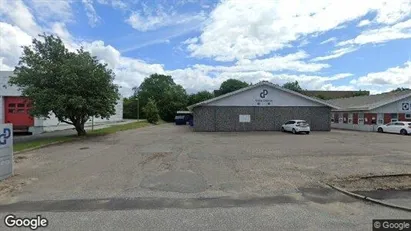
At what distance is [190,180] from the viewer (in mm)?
8664

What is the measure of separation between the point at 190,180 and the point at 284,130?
930 inches

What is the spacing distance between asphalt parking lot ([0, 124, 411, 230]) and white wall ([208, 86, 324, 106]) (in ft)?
62.8

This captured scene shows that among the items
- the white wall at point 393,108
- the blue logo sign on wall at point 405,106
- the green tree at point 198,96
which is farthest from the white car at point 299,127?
the green tree at point 198,96

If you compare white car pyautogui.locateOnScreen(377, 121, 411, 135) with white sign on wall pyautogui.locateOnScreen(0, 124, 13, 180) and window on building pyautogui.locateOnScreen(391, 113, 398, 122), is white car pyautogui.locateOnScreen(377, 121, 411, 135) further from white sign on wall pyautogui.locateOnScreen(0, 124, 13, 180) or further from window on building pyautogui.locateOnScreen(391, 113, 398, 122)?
white sign on wall pyautogui.locateOnScreen(0, 124, 13, 180)

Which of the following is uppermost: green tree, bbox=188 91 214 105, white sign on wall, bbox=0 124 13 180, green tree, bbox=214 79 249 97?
green tree, bbox=214 79 249 97

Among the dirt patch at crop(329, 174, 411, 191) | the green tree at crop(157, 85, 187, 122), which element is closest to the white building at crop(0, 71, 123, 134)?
the dirt patch at crop(329, 174, 411, 191)

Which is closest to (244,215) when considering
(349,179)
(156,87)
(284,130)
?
(349,179)

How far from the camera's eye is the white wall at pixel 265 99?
31.8 m

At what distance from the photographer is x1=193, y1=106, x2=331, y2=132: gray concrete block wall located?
104 ft

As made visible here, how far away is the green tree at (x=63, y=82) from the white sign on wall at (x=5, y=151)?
11467 mm

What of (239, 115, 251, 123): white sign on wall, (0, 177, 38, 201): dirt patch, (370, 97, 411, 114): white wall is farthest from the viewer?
(370, 97, 411, 114): white wall

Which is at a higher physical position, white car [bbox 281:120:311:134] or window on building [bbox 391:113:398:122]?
window on building [bbox 391:113:398:122]

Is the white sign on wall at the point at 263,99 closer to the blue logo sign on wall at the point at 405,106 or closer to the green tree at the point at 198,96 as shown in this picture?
the blue logo sign on wall at the point at 405,106

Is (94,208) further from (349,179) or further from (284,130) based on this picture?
(284,130)
